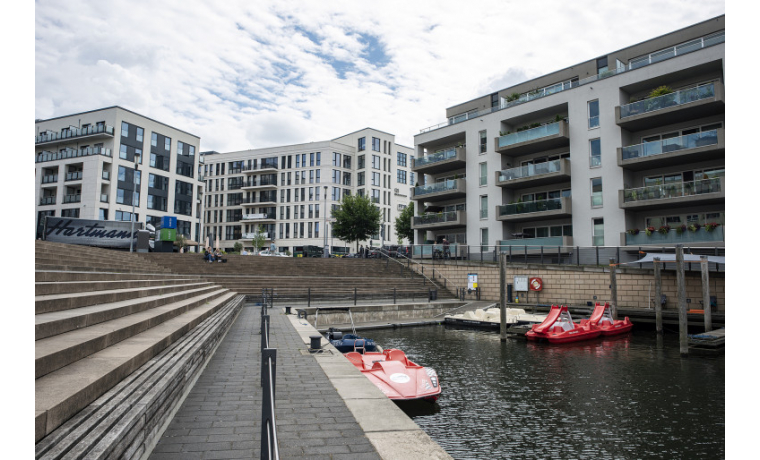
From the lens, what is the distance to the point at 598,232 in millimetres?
31234

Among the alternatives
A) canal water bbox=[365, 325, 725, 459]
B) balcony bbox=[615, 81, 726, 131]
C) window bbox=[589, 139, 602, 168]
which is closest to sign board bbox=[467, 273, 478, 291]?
window bbox=[589, 139, 602, 168]

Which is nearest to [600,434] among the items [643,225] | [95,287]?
[95,287]

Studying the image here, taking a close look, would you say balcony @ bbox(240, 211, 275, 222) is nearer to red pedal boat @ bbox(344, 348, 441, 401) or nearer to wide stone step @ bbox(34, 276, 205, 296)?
wide stone step @ bbox(34, 276, 205, 296)

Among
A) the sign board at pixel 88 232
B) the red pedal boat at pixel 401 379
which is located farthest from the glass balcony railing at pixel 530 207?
the sign board at pixel 88 232

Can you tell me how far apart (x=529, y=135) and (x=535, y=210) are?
5.66 meters

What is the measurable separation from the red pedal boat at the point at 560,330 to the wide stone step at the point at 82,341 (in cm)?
1605

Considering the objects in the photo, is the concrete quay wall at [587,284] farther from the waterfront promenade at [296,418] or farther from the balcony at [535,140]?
the waterfront promenade at [296,418]

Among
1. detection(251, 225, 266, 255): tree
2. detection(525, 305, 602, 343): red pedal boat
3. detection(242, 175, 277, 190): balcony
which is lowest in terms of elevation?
detection(525, 305, 602, 343): red pedal boat

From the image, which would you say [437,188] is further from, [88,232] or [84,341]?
[84,341]

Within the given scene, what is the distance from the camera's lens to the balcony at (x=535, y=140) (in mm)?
32969

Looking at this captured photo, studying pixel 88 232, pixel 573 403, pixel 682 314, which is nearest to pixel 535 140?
pixel 682 314

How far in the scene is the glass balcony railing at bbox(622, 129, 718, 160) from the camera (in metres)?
25.9

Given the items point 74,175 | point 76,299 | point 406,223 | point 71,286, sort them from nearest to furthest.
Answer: point 76,299 → point 71,286 → point 406,223 → point 74,175

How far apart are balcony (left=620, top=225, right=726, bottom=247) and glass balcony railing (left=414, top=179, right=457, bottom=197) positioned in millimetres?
14498
